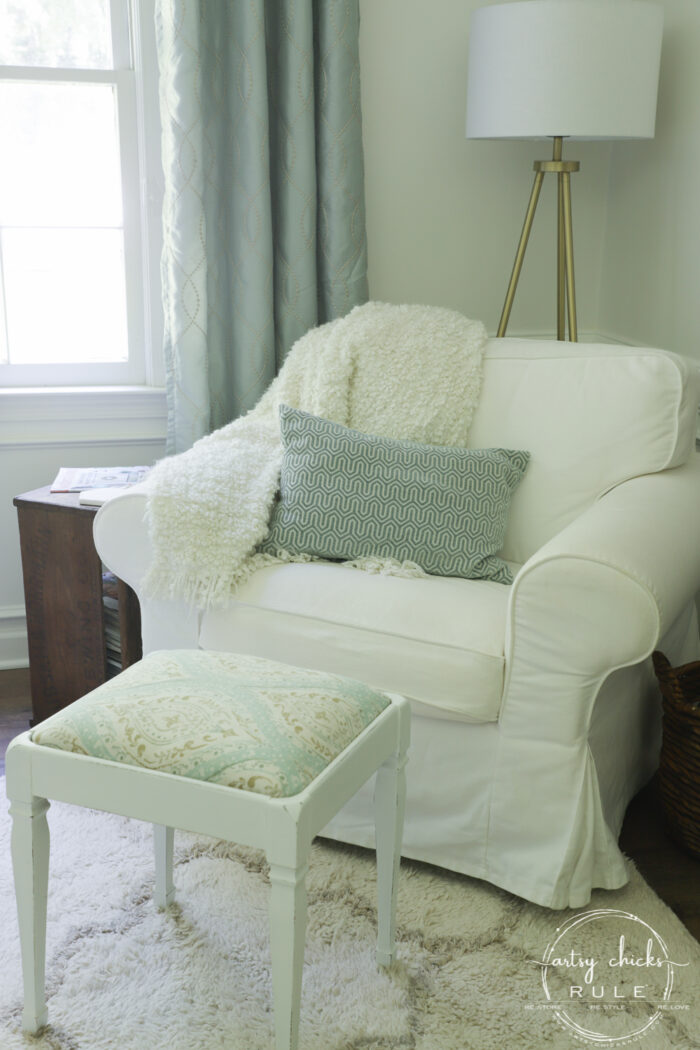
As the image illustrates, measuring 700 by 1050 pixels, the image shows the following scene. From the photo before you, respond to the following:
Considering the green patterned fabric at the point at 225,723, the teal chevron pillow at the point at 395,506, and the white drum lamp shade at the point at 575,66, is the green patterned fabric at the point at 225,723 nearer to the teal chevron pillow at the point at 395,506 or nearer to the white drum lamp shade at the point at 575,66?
the teal chevron pillow at the point at 395,506

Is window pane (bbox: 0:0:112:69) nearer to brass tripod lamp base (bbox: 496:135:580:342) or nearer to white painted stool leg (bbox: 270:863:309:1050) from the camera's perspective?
brass tripod lamp base (bbox: 496:135:580:342)

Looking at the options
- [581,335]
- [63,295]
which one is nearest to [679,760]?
[581,335]

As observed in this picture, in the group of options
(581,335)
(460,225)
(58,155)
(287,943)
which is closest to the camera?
(287,943)

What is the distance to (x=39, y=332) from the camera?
8.47 ft

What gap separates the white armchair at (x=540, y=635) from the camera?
1.50m

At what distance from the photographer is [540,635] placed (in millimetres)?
1521

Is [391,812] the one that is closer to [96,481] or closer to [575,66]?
[96,481]

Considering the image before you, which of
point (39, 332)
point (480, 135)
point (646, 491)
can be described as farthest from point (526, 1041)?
point (39, 332)

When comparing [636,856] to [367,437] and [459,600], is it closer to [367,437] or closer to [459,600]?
[459,600]

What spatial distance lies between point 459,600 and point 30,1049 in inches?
36.1

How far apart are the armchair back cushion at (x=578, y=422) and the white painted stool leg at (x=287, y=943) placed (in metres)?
1.05

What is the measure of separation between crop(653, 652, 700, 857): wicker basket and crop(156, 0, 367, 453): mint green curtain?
4.13ft

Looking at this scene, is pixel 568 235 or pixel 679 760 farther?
pixel 568 235

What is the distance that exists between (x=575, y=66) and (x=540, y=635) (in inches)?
50.0
